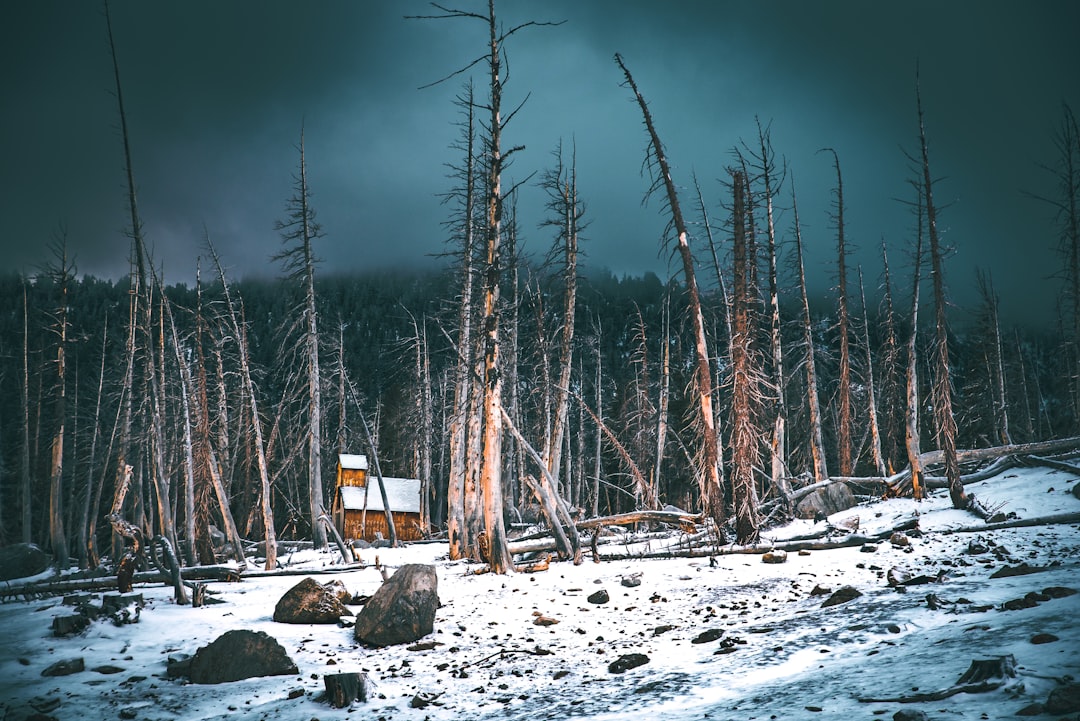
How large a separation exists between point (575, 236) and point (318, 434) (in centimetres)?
1205

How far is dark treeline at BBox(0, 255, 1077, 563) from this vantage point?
22.3 meters

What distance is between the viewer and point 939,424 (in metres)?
14.3

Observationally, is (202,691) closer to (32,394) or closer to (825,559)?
(825,559)

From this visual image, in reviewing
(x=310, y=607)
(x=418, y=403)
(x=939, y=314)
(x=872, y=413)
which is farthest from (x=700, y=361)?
(x=418, y=403)

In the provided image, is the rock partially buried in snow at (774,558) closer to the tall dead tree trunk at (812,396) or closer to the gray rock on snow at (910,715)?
the gray rock on snow at (910,715)

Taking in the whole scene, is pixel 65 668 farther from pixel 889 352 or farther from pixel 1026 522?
pixel 889 352

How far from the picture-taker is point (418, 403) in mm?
31328

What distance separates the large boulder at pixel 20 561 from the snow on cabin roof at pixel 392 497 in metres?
14.5

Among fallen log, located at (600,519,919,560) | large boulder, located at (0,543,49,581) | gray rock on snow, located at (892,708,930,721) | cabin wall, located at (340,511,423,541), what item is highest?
gray rock on snow, located at (892,708,930,721)

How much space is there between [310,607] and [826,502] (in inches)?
552

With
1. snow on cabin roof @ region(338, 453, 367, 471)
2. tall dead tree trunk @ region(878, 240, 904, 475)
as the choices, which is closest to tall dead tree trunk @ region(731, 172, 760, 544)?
tall dead tree trunk @ region(878, 240, 904, 475)

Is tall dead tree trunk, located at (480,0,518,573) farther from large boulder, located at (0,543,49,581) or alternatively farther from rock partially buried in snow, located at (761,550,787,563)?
large boulder, located at (0,543,49,581)

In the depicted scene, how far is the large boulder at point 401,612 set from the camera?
7355 mm

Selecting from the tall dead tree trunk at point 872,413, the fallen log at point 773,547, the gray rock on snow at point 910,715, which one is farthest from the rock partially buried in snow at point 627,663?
the tall dead tree trunk at point 872,413
